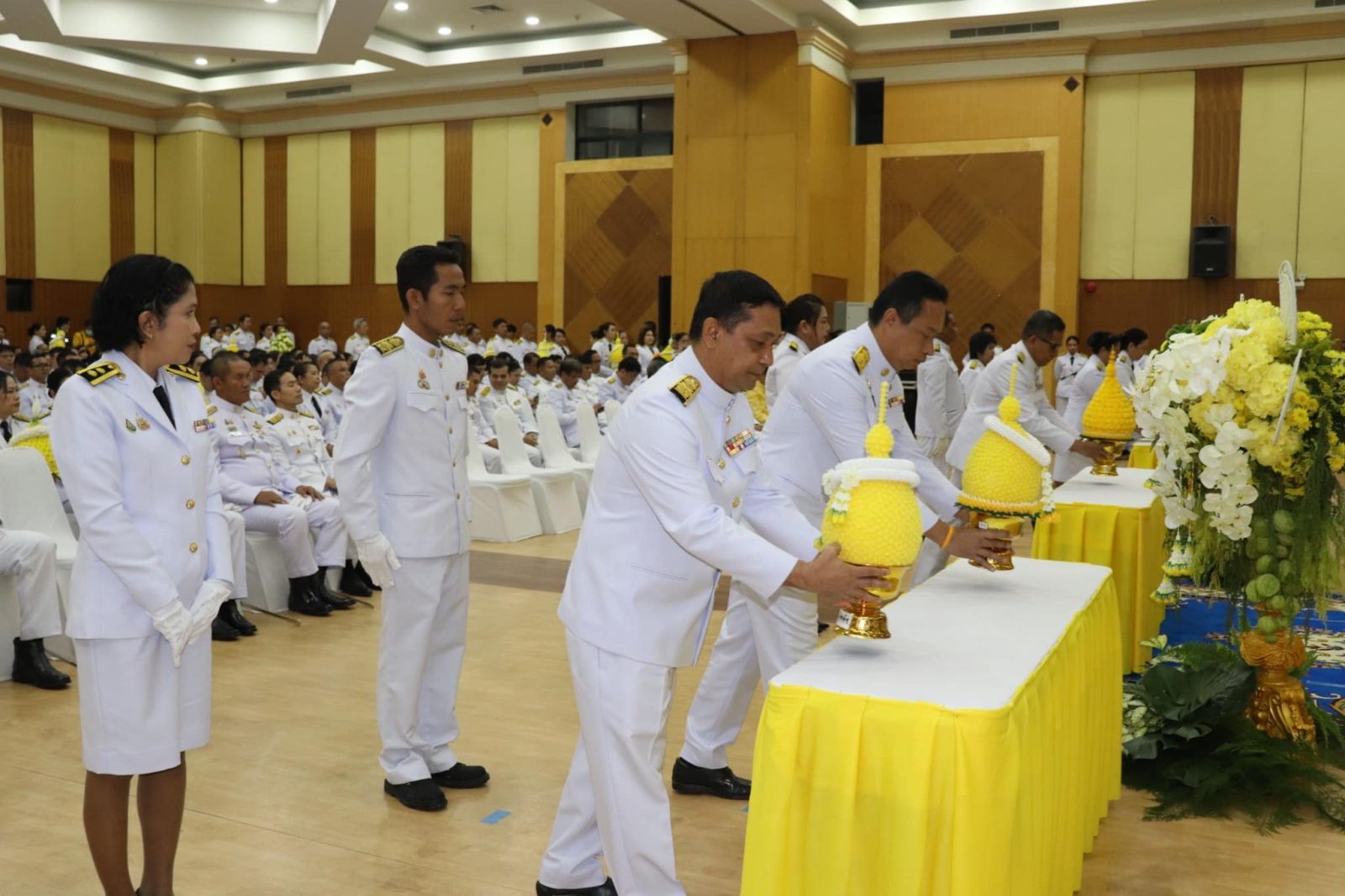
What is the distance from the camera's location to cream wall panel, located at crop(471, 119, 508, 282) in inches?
780

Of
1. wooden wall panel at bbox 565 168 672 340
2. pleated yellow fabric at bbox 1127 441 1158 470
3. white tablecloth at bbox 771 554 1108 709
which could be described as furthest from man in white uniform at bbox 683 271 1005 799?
wooden wall panel at bbox 565 168 672 340

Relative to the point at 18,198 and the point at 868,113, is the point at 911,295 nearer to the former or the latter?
the point at 868,113

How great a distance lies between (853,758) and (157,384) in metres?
1.74

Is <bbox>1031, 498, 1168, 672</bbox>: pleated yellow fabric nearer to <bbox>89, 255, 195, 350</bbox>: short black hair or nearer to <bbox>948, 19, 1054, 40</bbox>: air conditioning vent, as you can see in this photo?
<bbox>89, 255, 195, 350</bbox>: short black hair

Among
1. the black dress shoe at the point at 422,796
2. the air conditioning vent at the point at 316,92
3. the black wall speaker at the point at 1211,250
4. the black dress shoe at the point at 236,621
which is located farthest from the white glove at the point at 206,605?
the air conditioning vent at the point at 316,92

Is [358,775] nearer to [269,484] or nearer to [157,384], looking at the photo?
[157,384]

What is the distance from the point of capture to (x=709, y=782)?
3.90 metres

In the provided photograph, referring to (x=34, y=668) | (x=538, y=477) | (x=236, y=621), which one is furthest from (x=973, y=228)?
(x=34, y=668)

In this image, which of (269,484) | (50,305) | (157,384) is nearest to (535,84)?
(50,305)

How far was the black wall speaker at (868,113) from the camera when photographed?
55.0 ft

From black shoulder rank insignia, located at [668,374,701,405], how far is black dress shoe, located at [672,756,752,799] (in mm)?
1702

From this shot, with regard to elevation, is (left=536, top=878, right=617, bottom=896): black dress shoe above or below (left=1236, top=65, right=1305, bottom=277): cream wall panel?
below

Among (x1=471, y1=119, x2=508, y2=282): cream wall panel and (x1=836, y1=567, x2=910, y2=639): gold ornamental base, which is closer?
(x1=836, y1=567, x2=910, y2=639): gold ornamental base

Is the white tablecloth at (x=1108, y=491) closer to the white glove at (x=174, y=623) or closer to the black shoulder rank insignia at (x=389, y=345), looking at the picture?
the black shoulder rank insignia at (x=389, y=345)
